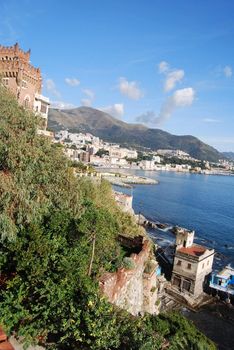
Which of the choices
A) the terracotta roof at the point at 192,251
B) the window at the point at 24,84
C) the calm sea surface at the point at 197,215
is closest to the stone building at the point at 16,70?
the window at the point at 24,84

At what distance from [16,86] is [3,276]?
23.2 meters

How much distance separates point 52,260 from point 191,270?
27575 mm

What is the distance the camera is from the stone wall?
11.1 m

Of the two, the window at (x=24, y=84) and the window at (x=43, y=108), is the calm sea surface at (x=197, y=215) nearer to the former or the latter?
the window at (x=43, y=108)

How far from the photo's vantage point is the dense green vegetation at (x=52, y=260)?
27.1 ft

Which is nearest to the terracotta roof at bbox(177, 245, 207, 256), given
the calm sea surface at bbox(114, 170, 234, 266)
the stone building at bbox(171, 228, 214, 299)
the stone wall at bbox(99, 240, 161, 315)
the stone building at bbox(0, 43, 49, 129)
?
the stone building at bbox(171, 228, 214, 299)

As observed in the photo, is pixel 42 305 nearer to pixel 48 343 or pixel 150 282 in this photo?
pixel 48 343

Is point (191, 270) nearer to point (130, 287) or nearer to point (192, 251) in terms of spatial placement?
point (192, 251)

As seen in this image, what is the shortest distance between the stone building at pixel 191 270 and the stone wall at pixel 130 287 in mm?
17610

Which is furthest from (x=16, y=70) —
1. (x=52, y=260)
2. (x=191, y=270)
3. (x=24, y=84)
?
(x=191, y=270)

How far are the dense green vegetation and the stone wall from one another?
22.4 inches

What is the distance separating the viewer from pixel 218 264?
45750 mm

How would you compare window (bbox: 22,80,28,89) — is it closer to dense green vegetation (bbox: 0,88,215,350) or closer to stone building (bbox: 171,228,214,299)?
dense green vegetation (bbox: 0,88,215,350)

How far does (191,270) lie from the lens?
34719 mm
